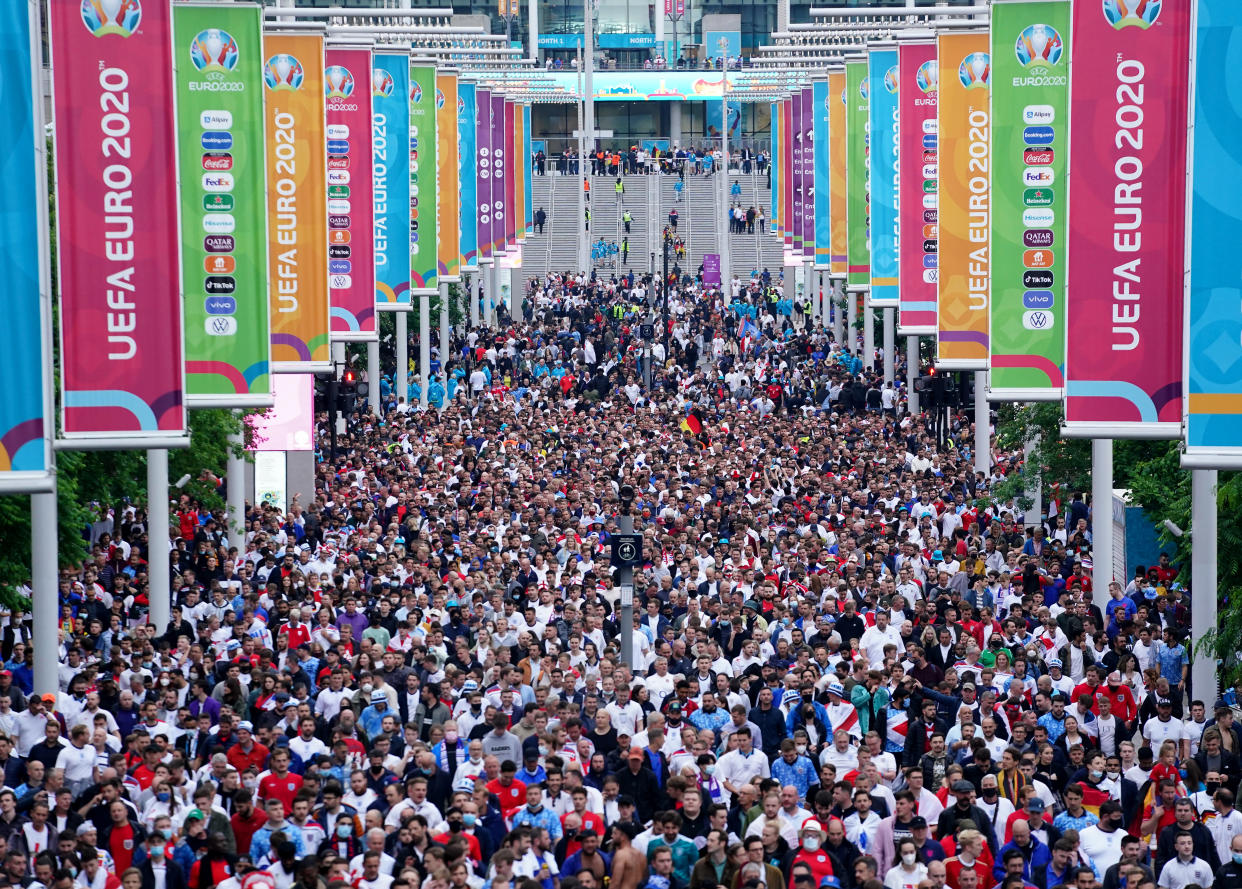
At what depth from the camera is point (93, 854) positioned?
13453 millimetres

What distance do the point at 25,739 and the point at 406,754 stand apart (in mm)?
3256

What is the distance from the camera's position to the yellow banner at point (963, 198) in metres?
26.0

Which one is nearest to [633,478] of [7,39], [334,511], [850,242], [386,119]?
[334,511]

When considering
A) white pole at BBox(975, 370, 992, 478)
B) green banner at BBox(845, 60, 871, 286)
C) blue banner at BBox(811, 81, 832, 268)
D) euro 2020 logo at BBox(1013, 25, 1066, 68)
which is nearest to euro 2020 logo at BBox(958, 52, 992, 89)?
euro 2020 logo at BBox(1013, 25, 1066, 68)

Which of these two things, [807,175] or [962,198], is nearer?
[962,198]

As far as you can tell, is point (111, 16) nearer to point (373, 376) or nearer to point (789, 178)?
point (373, 376)

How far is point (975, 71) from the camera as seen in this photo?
86.6ft

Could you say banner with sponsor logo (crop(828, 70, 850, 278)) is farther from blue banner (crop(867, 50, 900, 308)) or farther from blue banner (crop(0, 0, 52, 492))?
blue banner (crop(0, 0, 52, 492))

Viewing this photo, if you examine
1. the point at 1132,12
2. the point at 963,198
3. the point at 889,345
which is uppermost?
the point at 1132,12

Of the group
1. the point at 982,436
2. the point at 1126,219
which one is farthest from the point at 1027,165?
the point at 982,436

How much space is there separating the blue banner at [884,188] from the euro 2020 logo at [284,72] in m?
12.1

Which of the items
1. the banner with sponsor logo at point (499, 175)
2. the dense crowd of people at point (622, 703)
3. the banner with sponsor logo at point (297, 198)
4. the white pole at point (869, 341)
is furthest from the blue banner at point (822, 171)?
the banner with sponsor logo at point (297, 198)

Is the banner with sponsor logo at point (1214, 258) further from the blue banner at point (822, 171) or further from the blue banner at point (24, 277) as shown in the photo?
the blue banner at point (822, 171)

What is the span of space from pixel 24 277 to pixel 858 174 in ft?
87.0
